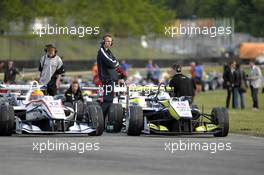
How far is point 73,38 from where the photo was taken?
70.1 m

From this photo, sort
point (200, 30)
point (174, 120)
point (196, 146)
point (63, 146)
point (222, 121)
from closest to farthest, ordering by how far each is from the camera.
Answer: point (63, 146)
point (196, 146)
point (222, 121)
point (174, 120)
point (200, 30)

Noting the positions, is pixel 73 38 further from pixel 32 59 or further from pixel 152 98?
pixel 152 98

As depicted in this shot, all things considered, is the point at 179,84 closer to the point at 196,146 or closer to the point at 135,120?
the point at 135,120

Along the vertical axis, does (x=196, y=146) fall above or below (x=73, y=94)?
below

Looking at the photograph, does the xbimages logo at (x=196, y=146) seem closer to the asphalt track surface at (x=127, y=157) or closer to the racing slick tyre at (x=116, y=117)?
the asphalt track surface at (x=127, y=157)

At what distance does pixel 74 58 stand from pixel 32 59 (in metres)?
7.53

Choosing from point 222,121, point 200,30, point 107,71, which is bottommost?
point 222,121

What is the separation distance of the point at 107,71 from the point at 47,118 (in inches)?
115

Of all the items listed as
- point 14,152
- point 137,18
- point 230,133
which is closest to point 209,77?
point 137,18

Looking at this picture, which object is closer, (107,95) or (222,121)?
(222,121)

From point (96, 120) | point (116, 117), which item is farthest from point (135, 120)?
point (116, 117)

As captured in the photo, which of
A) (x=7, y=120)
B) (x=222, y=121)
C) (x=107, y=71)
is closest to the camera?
(x=7, y=120)

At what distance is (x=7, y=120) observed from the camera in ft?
63.0

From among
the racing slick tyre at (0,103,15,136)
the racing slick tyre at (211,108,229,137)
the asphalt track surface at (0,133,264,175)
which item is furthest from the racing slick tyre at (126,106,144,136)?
the racing slick tyre at (0,103,15,136)
